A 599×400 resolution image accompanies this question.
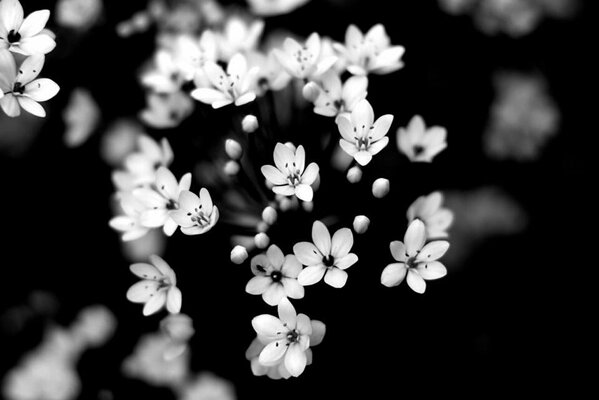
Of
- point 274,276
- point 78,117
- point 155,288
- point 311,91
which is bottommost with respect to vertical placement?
point 78,117

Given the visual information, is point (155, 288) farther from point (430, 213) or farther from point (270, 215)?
point (430, 213)

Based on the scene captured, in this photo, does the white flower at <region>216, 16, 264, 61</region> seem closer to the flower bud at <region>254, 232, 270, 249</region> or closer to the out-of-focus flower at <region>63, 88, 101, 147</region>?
the flower bud at <region>254, 232, 270, 249</region>

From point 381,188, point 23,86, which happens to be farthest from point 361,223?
point 23,86

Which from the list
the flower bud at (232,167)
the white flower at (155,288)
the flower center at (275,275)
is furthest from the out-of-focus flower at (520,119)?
the white flower at (155,288)

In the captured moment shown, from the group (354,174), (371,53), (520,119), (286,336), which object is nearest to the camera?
(286,336)

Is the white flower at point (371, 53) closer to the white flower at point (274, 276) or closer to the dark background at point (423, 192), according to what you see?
the dark background at point (423, 192)

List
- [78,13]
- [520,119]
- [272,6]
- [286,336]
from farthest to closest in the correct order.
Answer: [520,119], [78,13], [272,6], [286,336]
